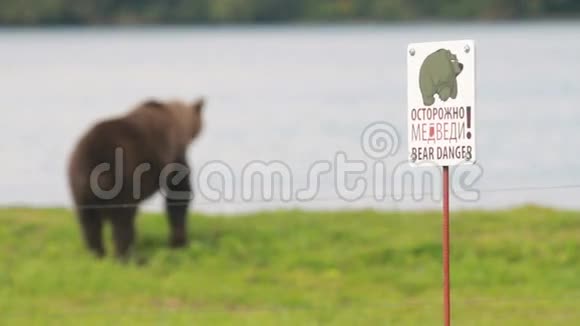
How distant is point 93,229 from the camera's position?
10.2m

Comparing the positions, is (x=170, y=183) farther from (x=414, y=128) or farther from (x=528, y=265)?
(x=414, y=128)

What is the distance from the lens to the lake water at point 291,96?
55.5 feet

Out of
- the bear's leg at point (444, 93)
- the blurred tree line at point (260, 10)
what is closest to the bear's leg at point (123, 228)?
the bear's leg at point (444, 93)

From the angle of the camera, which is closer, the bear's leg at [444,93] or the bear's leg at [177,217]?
the bear's leg at [444,93]

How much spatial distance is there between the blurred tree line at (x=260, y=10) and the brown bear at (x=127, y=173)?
27.0m

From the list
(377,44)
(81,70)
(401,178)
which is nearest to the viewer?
(401,178)

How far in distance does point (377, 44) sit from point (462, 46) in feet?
141

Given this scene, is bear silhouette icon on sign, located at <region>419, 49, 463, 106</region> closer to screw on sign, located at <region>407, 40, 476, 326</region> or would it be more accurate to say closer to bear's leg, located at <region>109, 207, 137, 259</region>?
screw on sign, located at <region>407, 40, 476, 326</region>

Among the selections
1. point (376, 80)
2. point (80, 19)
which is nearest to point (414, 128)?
point (376, 80)

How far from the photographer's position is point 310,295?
9.12 metres

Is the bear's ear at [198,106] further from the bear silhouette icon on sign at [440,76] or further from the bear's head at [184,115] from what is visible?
the bear silhouette icon on sign at [440,76]

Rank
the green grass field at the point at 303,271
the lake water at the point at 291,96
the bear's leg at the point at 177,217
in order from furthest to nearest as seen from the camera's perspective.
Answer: the lake water at the point at 291,96
the bear's leg at the point at 177,217
the green grass field at the point at 303,271

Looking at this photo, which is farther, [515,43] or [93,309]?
[515,43]

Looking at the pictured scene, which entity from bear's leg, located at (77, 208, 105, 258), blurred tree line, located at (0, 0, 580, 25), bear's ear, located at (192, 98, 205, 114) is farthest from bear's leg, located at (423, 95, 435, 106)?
blurred tree line, located at (0, 0, 580, 25)
